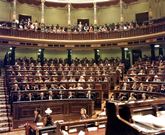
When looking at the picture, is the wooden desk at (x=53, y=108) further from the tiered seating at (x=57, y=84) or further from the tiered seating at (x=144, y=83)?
the tiered seating at (x=144, y=83)

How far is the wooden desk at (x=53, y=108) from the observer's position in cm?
842

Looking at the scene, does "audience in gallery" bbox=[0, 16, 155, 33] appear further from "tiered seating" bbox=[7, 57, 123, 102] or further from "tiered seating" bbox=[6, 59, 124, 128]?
"tiered seating" bbox=[7, 57, 123, 102]

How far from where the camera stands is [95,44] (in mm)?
15875

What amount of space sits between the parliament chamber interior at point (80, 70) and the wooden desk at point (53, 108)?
0.12 feet

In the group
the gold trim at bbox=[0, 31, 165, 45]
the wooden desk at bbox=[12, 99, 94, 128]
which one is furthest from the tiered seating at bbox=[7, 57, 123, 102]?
the gold trim at bbox=[0, 31, 165, 45]

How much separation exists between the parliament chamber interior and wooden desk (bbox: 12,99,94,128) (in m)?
0.04

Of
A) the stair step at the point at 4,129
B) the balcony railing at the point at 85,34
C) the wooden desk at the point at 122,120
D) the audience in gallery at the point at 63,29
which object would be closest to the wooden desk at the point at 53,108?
the stair step at the point at 4,129

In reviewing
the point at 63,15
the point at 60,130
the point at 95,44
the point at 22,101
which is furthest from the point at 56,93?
the point at 63,15

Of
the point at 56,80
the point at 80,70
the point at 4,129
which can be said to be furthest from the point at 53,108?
the point at 80,70

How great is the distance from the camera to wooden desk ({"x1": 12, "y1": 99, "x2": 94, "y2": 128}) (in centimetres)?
842

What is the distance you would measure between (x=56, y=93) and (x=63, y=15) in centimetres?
1073

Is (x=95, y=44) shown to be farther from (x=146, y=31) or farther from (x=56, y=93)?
(x=56, y=93)

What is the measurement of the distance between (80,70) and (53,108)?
4254mm

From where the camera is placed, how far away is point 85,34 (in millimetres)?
15625
